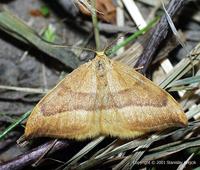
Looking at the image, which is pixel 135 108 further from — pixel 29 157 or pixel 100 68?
pixel 29 157

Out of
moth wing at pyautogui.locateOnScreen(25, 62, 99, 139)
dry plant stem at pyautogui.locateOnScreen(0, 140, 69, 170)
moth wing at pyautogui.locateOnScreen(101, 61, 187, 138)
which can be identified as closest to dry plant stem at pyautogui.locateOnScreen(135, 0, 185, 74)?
moth wing at pyautogui.locateOnScreen(101, 61, 187, 138)

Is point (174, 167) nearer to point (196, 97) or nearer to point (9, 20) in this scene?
point (196, 97)

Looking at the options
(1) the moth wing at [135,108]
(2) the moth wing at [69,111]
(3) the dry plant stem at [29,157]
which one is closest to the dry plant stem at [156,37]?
(1) the moth wing at [135,108]

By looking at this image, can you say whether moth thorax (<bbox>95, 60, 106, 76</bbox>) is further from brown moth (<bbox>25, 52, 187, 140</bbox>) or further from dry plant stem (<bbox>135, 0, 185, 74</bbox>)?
dry plant stem (<bbox>135, 0, 185, 74</bbox>)

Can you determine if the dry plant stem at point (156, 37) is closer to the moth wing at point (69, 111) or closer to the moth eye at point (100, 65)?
the moth eye at point (100, 65)

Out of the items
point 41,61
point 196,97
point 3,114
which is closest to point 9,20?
point 41,61

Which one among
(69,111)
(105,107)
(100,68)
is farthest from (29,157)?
(100,68)
